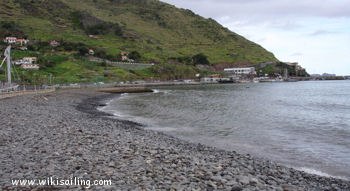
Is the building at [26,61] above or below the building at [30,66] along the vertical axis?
above

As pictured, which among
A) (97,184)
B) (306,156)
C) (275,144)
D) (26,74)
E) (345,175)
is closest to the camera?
(97,184)

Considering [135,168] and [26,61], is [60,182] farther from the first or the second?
[26,61]

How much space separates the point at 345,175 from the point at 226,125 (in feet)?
77.8

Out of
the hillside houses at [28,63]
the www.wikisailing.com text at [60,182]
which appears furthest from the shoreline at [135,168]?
the hillside houses at [28,63]

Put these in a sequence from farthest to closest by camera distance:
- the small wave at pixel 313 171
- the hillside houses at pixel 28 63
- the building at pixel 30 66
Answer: the hillside houses at pixel 28 63 → the building at pixel 30 66 → the small wave at pixel 313 171

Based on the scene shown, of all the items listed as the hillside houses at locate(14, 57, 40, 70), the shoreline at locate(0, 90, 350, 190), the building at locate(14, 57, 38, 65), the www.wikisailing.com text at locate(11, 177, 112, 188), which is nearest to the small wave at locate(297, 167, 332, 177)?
the shoreline at locate(0, 90, 350, 190)

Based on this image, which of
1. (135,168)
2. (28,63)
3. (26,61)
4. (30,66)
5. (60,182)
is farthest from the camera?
(26,61)

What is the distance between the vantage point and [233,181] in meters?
15.4

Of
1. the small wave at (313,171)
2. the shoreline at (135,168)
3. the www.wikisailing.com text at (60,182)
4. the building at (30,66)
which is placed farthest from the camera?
the building at (30,66)

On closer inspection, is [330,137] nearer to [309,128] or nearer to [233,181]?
[309,128]

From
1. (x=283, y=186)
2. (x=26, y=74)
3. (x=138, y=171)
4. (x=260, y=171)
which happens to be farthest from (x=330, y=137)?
(x=26, y=74)

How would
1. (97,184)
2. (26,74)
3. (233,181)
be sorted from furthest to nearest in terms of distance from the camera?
(26,74) < (233,181) < (97,184)

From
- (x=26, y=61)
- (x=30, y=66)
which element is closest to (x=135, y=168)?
(x=30, y=66)

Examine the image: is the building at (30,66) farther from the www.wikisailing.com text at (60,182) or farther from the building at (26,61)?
the www.wikisailing.com text at (60,182)
